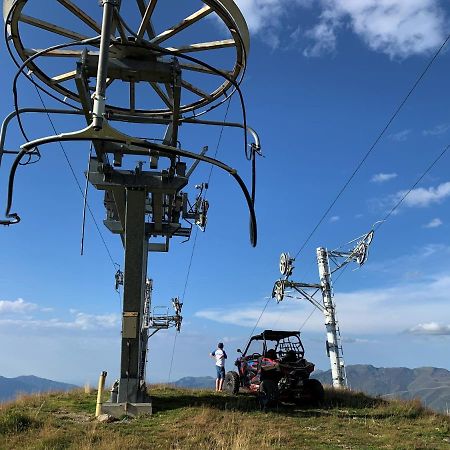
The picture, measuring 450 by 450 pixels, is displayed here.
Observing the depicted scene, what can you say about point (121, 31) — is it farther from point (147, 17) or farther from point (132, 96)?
point (132, 96)

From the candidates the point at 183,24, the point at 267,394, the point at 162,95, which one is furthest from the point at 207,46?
the point at 267,394

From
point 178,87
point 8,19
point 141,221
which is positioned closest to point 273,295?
point 141,221

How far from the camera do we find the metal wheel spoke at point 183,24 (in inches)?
324

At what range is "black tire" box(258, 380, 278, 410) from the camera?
14.6 metres

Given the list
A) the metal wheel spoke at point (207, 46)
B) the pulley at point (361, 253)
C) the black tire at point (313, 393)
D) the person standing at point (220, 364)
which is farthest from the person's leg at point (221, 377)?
the metal wheel spoke at point (207, 46)

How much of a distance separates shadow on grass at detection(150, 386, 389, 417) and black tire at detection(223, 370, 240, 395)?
0.27 m

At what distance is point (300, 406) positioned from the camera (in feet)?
50.8

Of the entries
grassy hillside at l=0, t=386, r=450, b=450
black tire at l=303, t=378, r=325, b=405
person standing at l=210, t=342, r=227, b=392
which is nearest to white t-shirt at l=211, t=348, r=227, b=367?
person standing at l=210, t=342, r=227, b=392

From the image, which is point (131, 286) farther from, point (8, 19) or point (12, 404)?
point (8, 19)

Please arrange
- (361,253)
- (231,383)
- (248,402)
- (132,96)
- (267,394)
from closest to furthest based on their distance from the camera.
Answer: (132,96) → (267,394) → (248,402) → (231,383) → (361,253)

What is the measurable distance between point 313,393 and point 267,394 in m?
1.82

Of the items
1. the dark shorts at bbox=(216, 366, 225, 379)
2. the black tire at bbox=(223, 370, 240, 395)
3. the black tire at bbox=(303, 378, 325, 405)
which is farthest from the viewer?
the dark shorts at bbox=(216, 366, 225, 379)

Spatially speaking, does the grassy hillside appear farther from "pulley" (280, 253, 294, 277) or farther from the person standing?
"pulley" (280, 253, 294, 277)

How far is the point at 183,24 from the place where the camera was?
28.3 feet
